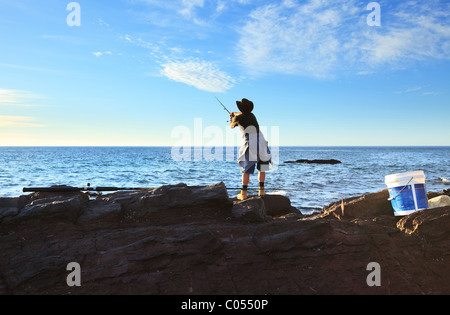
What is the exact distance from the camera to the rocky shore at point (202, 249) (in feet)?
12.3

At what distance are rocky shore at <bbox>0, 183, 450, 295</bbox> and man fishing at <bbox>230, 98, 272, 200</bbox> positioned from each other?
1.43 m

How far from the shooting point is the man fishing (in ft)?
22.2

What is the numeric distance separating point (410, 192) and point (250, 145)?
3.09 m

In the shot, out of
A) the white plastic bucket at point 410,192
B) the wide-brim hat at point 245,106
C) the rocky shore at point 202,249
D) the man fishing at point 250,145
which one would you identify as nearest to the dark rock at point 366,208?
the white plastic bucket at point 410,192

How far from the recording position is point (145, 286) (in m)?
3.68

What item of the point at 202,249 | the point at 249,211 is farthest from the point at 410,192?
the point at 202,249

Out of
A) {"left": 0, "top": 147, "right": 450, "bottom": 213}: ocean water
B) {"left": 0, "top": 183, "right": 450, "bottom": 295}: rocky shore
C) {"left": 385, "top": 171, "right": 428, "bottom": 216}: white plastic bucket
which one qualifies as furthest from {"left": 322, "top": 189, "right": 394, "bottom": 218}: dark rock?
{"left": 0, "top": 183, "right": 450, "bottom": 295}: rocky shore

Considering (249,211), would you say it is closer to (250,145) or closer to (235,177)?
(250,145)

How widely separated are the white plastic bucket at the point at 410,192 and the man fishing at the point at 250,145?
2.50 metres

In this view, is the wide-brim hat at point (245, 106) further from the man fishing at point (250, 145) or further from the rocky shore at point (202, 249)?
the rocky shore at point (202, 249)

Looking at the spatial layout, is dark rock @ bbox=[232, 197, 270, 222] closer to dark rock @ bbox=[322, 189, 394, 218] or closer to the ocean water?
the ocean water
